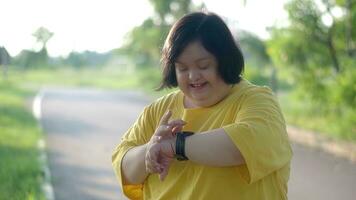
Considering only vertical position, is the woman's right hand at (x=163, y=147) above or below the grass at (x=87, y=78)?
above

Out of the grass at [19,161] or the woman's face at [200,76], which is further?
the grass at [19,161]

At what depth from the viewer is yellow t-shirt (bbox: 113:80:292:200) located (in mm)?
1625

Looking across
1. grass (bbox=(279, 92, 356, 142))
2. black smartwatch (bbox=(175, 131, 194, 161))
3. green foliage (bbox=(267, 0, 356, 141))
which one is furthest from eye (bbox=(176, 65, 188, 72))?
green foliage (bbox=(267, 0, 356, 141))

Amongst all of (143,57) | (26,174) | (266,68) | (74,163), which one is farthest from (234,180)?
(143,57)

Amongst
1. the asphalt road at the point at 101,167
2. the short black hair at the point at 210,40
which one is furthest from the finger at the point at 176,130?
the asphalt road at the point at 101,167

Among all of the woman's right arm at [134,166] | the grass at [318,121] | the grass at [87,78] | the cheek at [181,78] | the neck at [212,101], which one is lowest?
the grass at [87,78]

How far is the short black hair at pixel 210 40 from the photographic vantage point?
172 cm

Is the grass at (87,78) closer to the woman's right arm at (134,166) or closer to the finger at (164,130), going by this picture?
the woman's right arm at (134,166)

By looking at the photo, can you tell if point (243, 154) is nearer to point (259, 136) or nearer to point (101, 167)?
point (259, 136)

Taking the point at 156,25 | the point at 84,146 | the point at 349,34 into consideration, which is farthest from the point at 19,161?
the point at 156,25

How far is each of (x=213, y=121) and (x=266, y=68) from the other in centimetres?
2226

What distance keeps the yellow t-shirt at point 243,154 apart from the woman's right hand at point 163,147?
0.05 meters

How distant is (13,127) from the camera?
11156mm

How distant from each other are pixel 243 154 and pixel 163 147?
25 centimetres
